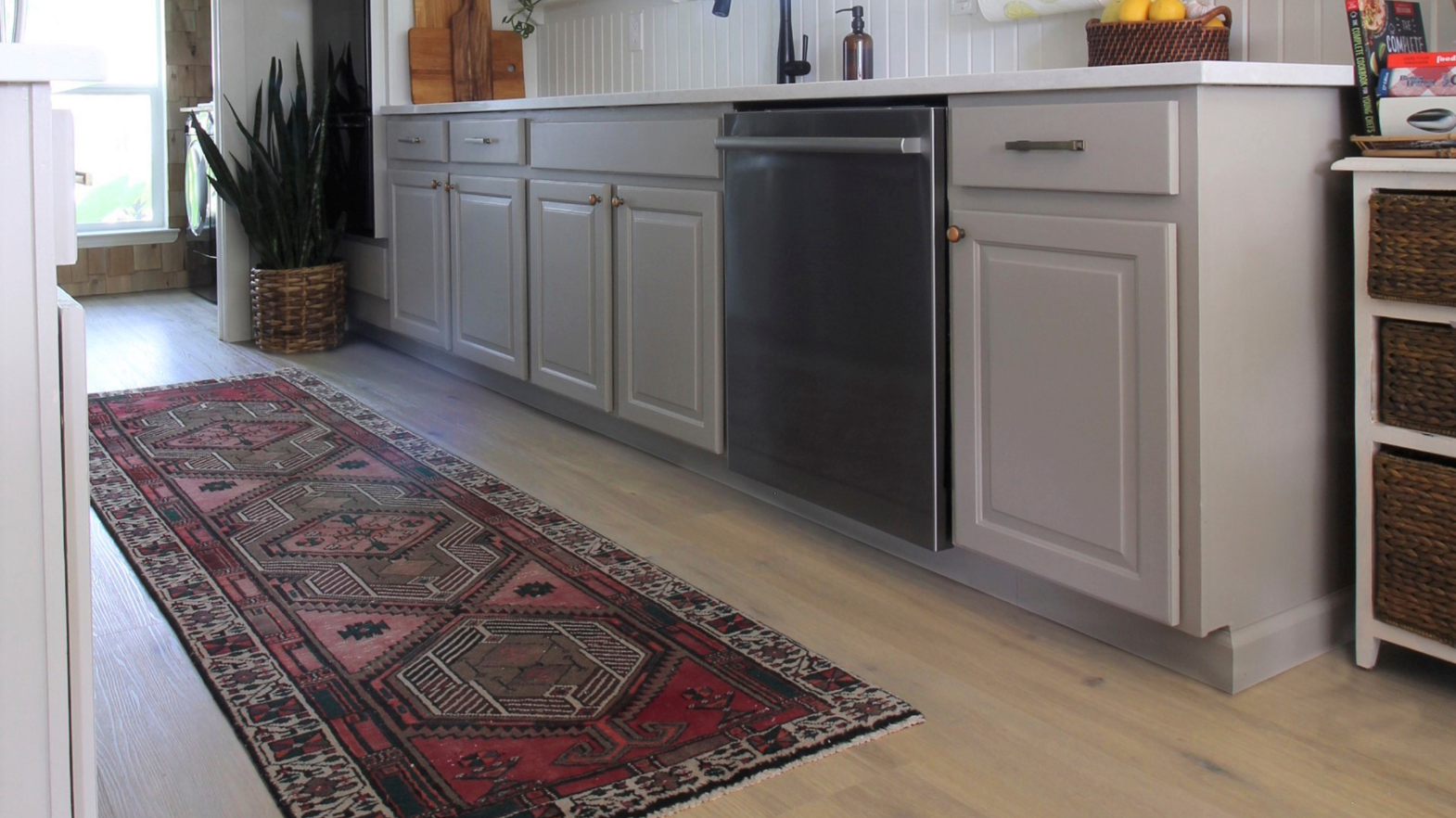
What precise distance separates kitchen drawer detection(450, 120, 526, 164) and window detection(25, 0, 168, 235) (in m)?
3.06

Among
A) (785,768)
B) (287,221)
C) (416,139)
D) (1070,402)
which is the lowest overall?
(785,768)

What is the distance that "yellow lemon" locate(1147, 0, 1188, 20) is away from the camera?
199 centimetres

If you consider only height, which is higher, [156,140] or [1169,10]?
[156,140]

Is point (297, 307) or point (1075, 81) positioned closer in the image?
point (1075, 81)

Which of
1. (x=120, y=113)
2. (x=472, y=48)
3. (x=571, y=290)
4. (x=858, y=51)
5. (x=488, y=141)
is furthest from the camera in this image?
(x=120, y=113)

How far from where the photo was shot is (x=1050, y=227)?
5.96 ft

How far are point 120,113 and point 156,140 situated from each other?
0.19 m

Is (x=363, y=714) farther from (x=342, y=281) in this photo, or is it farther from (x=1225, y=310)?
(x=342, y=281)

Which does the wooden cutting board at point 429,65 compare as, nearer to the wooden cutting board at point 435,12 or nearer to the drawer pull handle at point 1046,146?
the wooden cutting board at point 435,12

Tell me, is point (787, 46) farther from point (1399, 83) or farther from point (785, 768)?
point (785, 768)

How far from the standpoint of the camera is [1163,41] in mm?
1993

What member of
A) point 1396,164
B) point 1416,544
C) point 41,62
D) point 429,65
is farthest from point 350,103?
point 41,62

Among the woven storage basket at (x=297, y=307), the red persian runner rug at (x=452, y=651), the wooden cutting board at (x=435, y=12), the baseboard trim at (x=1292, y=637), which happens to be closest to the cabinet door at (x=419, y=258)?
the woven storage basket at (x=297, y=307)

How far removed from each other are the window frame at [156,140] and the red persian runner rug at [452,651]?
3.56 m
